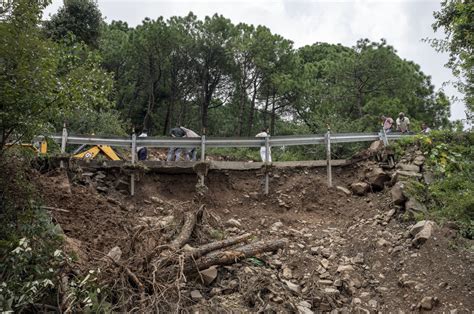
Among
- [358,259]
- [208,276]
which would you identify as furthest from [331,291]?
[208,276]

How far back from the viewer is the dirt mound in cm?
669

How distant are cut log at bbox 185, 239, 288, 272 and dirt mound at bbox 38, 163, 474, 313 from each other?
143 millimetres

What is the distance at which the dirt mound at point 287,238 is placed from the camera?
6.69m

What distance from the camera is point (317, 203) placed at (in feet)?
34.3

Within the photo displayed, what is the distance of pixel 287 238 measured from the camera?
8875 mm

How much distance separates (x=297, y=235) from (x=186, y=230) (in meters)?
2.59

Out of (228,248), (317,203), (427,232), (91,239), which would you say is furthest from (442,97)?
(91,239)

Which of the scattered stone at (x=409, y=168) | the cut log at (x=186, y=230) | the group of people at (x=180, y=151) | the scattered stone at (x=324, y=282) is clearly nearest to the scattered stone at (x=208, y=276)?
the cut log at (x=186, y=230)

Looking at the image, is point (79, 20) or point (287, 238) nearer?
point (287, 238)

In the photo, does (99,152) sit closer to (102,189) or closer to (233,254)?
(102,189)

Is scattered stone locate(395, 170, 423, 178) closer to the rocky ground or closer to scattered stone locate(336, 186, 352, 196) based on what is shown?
the rocky ground

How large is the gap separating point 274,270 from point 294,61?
18.1 metres

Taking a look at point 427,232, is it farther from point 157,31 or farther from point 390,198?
point 157,31

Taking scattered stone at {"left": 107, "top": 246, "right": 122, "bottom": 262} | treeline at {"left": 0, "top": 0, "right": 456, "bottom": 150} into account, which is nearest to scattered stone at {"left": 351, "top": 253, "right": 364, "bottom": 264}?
scattered stone at {"left": 107, "top": 246, "right": 122, "bottom": 262}
